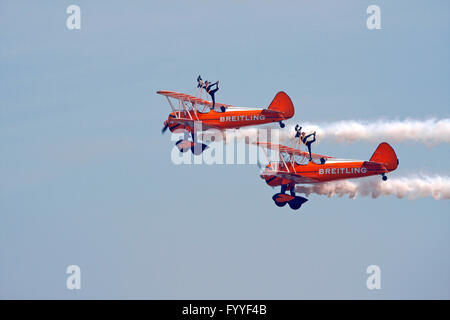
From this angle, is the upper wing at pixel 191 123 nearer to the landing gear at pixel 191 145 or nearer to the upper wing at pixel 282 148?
the landing gear at pixel 191 145

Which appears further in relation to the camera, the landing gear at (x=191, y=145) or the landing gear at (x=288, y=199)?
the landing gear at (x=191, y=145)

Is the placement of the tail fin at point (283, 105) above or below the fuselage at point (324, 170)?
above

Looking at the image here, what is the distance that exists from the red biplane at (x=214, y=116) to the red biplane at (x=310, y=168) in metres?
3.09

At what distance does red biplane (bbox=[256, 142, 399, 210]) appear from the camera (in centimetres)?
12562

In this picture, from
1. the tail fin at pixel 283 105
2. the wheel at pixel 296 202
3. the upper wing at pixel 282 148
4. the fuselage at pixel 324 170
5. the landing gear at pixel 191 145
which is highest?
the tail fin at pixel 283 105

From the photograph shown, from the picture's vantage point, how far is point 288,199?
129000 mm

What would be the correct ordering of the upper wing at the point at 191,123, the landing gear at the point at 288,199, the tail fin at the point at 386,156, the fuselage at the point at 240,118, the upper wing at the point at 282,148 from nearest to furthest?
1. the tail fin at the point at 386,156
2. the upper wing at the point at 282,148
3. the landing gear at the point at 288,199
4. the fuselage at the point at 240,118
5. the upper wing at the point at 191,123

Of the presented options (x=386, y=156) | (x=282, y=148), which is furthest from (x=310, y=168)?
(x=386, y=156)

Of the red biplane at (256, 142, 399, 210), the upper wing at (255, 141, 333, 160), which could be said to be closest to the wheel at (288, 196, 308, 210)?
the red biplane at (256, 142, 399, 210)

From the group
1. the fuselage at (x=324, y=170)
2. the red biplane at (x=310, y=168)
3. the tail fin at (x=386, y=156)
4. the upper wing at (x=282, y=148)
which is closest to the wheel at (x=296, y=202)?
the red biplane at (x=310, y=168)

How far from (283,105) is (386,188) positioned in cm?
882

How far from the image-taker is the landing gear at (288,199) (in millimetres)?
128875
